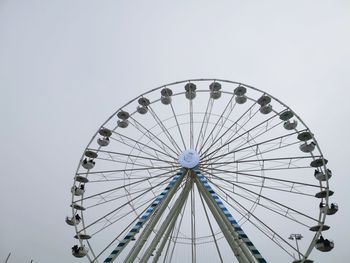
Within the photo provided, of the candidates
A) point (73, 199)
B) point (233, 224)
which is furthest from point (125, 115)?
point (233, 224)

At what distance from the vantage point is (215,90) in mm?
19688

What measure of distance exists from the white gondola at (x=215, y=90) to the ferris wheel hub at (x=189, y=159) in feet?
15.0

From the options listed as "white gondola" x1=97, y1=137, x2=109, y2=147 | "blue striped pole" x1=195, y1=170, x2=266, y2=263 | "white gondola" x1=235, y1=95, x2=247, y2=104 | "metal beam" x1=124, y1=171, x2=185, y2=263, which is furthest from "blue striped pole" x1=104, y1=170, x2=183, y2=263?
"white gondola" x1=235, y1=95, x2=247, y2=104

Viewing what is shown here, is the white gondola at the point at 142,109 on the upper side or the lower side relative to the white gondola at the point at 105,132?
upper

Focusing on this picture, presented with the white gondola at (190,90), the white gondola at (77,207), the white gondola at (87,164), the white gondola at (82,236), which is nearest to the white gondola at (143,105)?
the white gondola at (190,90)

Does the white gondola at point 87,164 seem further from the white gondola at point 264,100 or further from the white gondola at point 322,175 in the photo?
the white gondola at point 322,175

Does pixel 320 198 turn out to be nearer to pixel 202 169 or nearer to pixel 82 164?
pixel 202 169

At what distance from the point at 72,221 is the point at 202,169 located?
789 cm

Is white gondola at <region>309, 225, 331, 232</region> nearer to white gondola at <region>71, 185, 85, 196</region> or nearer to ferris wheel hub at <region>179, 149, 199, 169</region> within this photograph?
ferris wheel hub at <region>179, 149, 199, 169</region>

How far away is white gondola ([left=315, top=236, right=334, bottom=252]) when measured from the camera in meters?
14.4

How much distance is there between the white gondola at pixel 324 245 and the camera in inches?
566

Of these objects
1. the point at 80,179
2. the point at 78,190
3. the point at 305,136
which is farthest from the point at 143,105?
the point at 305,136

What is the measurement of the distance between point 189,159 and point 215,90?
5.44 meters

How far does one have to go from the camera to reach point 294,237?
31344 mm
